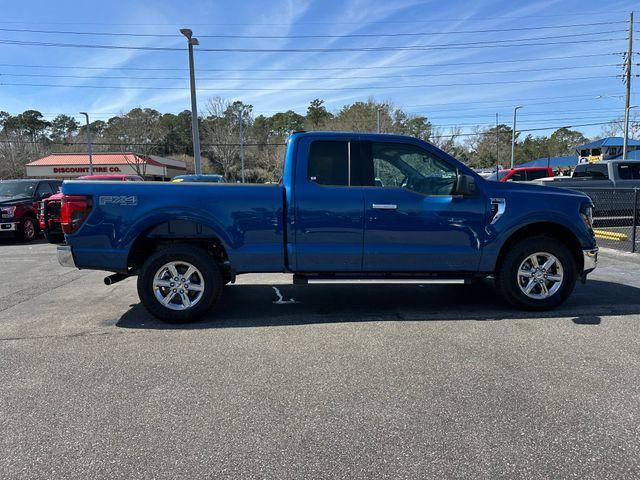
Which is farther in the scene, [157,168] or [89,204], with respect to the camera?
[157,168]

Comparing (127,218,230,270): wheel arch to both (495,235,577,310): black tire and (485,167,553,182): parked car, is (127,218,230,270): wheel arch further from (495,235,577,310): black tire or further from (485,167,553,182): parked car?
(485,167,553,182): parked car

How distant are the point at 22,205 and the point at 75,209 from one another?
10311 millimetres

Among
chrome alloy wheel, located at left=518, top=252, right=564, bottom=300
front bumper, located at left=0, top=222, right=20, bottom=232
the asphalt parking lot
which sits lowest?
the asphalt parking lot

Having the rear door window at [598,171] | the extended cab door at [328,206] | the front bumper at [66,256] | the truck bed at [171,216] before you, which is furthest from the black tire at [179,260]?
the rear door window at [598,171]

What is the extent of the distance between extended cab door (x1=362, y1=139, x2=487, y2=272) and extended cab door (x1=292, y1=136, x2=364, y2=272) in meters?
0.16

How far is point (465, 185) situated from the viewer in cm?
514

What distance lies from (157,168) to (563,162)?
191 feet

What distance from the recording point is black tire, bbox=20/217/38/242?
13466 millimetres

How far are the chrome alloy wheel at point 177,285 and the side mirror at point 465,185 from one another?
3108 mm

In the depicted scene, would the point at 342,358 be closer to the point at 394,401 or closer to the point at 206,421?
the point at 394,401

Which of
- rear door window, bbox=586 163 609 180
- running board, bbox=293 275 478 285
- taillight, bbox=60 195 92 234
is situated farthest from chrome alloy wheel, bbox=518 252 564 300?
rear door window, bbox=586 163 609 180

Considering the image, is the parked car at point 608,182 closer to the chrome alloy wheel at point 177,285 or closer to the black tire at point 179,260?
the black tire at point 179,260

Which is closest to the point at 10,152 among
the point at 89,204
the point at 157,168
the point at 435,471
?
the point at 157,168

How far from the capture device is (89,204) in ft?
16.6
